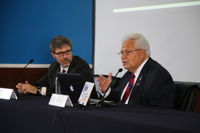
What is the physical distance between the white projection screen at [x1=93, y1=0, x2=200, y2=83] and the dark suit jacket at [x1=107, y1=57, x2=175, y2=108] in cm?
91

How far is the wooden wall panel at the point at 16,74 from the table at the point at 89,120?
1.57m

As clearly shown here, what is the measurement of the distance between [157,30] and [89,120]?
6.87ft

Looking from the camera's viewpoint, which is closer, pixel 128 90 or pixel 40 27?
pixel 128 90

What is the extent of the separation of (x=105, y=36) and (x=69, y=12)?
27.6 inches

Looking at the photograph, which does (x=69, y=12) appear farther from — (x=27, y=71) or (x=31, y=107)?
(x=31, y=107)

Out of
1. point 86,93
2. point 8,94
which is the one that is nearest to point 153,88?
point 86,93

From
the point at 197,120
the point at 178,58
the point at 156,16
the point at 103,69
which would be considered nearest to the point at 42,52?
the point at 103,69

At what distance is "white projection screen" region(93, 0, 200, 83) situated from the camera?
2752 millimetres

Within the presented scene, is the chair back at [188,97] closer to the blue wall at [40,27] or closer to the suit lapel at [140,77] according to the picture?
the suit lapel at [140,77]

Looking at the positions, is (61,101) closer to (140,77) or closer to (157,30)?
(140,77)

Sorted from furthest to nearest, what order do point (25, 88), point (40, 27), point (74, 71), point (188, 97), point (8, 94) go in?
1. point (40, 27)
2. point (74, 71)
3. point (25, 88)
4. point (8, 94)
5. point (188, 97)

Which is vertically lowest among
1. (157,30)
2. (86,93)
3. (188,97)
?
(188,97)

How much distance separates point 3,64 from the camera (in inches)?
126

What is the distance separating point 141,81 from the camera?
1994 millimetres
